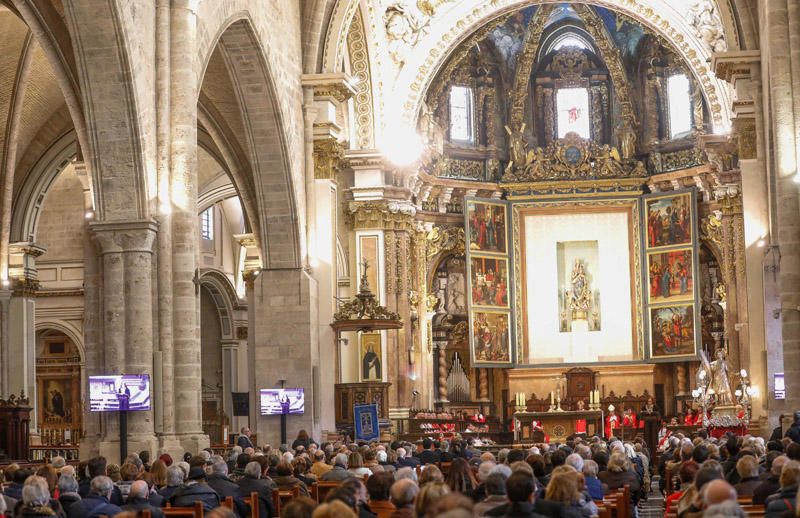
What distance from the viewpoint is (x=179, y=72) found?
20.2 metres

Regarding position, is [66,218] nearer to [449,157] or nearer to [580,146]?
[449,157]

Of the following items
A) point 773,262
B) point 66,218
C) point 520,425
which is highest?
point 66,218

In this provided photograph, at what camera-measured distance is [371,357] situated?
1298 inches

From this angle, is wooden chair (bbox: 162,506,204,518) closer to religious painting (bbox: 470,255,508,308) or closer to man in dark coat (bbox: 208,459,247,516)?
man in dark coat (bbox: 208,459,247,516)

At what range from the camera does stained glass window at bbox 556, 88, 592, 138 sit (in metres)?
41.0

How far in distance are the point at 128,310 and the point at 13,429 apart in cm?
727

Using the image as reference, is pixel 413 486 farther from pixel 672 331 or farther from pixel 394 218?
pixel 672 331

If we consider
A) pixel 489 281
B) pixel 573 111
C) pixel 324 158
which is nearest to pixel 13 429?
pixel 324 158

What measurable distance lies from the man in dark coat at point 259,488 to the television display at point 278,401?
12.5 m

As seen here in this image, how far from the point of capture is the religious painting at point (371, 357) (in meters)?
32.8

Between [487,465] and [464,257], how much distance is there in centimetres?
2709

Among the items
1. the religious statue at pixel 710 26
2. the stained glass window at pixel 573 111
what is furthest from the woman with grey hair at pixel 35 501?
the stained glass window at pixel 573 111

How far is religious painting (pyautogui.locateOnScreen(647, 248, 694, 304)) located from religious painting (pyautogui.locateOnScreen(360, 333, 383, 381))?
9381 millimetres

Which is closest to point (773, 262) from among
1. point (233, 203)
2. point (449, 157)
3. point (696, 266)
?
point (696, 266)
